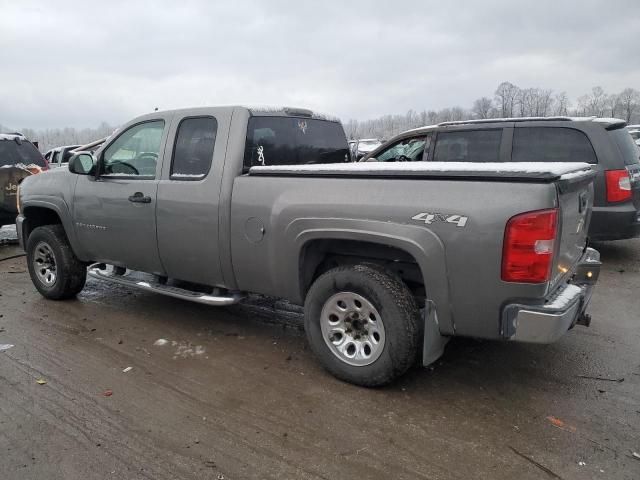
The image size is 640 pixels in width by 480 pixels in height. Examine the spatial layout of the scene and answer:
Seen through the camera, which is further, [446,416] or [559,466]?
[446,416]

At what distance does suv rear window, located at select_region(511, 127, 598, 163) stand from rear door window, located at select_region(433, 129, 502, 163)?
0.24 metres

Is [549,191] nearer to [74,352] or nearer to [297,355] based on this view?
[297,355]

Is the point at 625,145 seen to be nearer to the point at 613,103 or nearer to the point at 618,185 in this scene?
the point at 618,185

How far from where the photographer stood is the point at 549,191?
2.66 metres

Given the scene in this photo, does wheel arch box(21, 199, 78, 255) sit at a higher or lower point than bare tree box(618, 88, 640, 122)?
lower

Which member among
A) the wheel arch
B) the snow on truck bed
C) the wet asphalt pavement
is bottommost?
the wet asphalt pavement

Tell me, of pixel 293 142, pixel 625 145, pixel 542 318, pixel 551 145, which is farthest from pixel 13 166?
pixel 625 145

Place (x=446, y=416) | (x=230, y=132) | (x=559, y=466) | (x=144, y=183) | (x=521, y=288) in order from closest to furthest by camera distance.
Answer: (x=559, y=466) < (x=521, y=288) < (x=446, y=416) < (x=230, y=132) < (x=144, y=183)

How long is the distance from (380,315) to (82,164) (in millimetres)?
3287

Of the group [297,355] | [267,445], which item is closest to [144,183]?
[297,355]

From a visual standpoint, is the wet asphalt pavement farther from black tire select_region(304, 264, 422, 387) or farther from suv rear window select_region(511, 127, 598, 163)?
suv rear window select_region(511, 127, 598, 163)

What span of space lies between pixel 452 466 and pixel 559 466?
55 centimetres

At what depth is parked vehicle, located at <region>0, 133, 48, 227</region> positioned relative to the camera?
27.3 feet

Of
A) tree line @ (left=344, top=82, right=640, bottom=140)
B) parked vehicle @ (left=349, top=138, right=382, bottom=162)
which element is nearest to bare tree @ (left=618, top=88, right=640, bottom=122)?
tree line @ (left=344, top=82, right=640, bottom=140)
